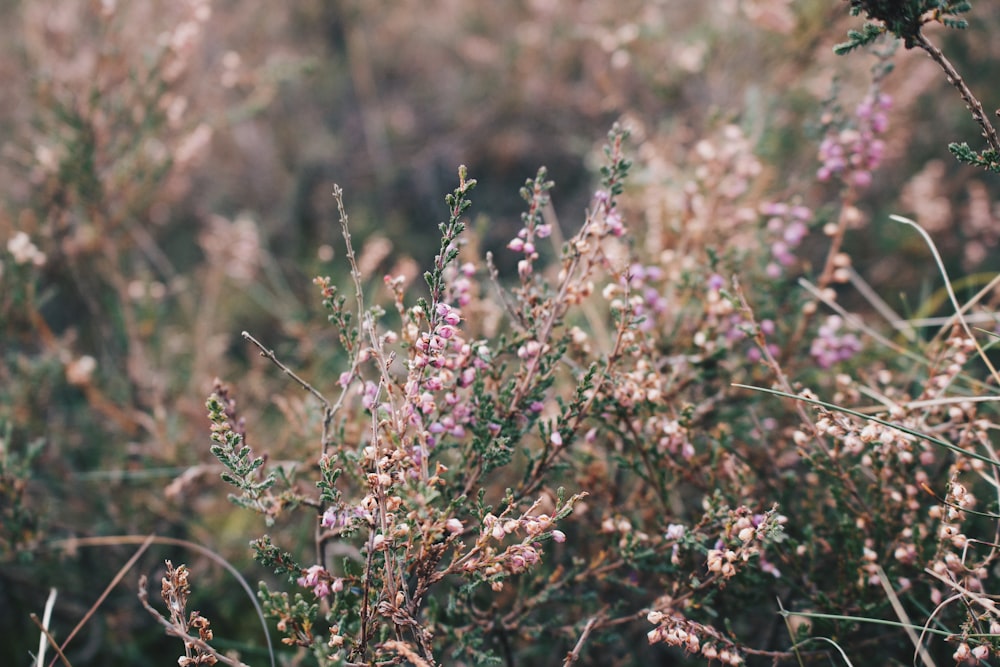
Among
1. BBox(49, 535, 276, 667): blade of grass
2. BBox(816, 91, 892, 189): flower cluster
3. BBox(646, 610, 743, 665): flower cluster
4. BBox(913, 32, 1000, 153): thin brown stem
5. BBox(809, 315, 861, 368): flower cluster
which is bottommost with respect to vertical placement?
BBox(49, 535, 276, 667): blade of grass

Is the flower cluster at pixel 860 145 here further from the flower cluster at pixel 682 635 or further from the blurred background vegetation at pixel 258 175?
the flower cluster at pixel 682 635

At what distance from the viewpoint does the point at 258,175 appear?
4.25 metres

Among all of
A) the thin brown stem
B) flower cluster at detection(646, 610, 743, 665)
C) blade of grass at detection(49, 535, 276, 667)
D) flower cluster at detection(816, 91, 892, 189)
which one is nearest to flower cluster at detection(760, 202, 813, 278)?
flower cluster at detection(816, 91, 892, 189)

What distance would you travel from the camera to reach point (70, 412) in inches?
123

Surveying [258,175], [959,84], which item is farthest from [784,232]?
[258,175]

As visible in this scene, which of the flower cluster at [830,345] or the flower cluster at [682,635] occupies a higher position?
the flower cluster at [830,345]

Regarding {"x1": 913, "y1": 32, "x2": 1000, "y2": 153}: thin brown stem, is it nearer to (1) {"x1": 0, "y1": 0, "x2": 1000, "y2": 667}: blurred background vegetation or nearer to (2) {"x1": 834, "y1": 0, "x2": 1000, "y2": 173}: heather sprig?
(2) {"x1": 834, "y1": 0, "x2": 1000, "y2": 173}: heather sprig

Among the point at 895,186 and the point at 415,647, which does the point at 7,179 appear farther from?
the point at 895,186

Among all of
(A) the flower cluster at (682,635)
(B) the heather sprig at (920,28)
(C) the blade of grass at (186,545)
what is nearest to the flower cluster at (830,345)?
(B) the heather sprig at (920,28)

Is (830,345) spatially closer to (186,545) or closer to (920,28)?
(920,28)

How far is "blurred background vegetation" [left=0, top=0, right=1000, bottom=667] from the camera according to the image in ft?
7.34

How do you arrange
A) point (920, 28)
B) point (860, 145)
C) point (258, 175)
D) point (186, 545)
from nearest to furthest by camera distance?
point (920, 28)
point (860, 145)
point (186, 545)
point (258, 175)

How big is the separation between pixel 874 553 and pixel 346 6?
442 cm

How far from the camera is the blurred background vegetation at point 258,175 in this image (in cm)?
224
